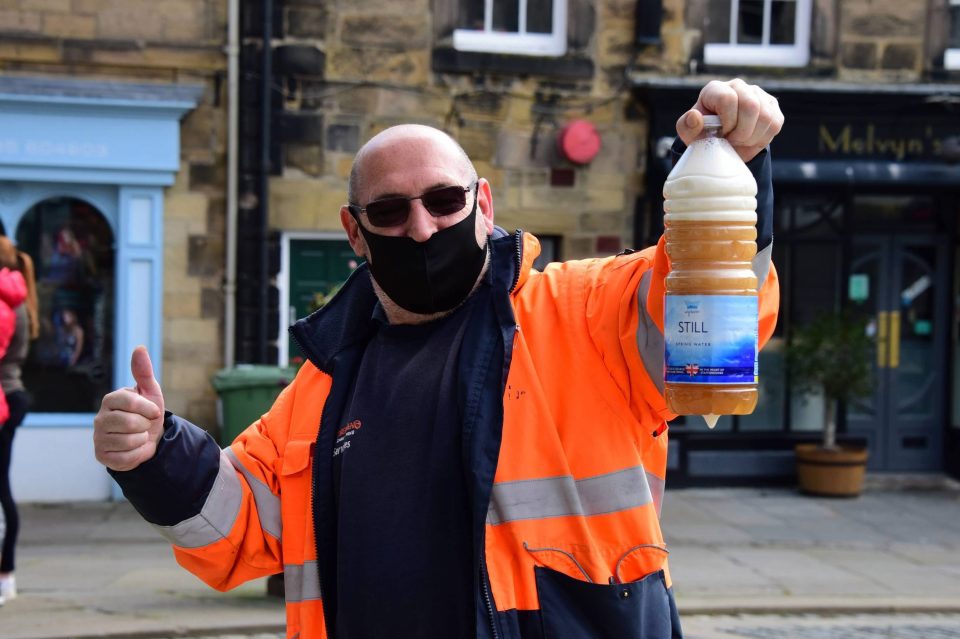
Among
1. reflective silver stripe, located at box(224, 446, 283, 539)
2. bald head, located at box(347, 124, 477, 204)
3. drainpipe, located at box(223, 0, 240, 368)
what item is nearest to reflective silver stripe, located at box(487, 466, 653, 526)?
reflective silver stripe, located at box(224, 446, 283, 539)

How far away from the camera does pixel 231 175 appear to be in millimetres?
10242

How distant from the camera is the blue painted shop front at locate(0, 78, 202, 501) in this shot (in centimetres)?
983

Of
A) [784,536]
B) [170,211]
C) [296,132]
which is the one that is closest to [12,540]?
[170,211]

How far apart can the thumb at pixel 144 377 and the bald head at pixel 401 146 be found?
58 cm

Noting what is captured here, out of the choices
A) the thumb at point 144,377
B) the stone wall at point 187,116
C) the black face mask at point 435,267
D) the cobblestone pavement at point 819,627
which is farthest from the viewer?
the stone wall at point 187,116

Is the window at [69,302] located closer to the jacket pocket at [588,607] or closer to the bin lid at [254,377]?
the bin lid at [254,377]

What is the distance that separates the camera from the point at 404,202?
8.39 ft

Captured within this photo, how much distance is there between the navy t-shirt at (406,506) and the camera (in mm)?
2314

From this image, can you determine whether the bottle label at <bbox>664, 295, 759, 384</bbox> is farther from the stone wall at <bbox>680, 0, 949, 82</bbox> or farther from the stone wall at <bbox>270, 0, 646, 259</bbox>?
the stone wall at <bbox>680, 0, 949, 82</bbox>

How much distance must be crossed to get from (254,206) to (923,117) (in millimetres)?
6493

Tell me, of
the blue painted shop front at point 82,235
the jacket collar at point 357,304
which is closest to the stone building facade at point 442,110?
the blue painted shop front at point 82,235

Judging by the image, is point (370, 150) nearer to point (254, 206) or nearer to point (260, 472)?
point (260, 472)

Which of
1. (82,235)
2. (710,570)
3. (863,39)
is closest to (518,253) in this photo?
(710,570)

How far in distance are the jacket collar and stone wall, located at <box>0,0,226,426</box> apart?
25.6ft
